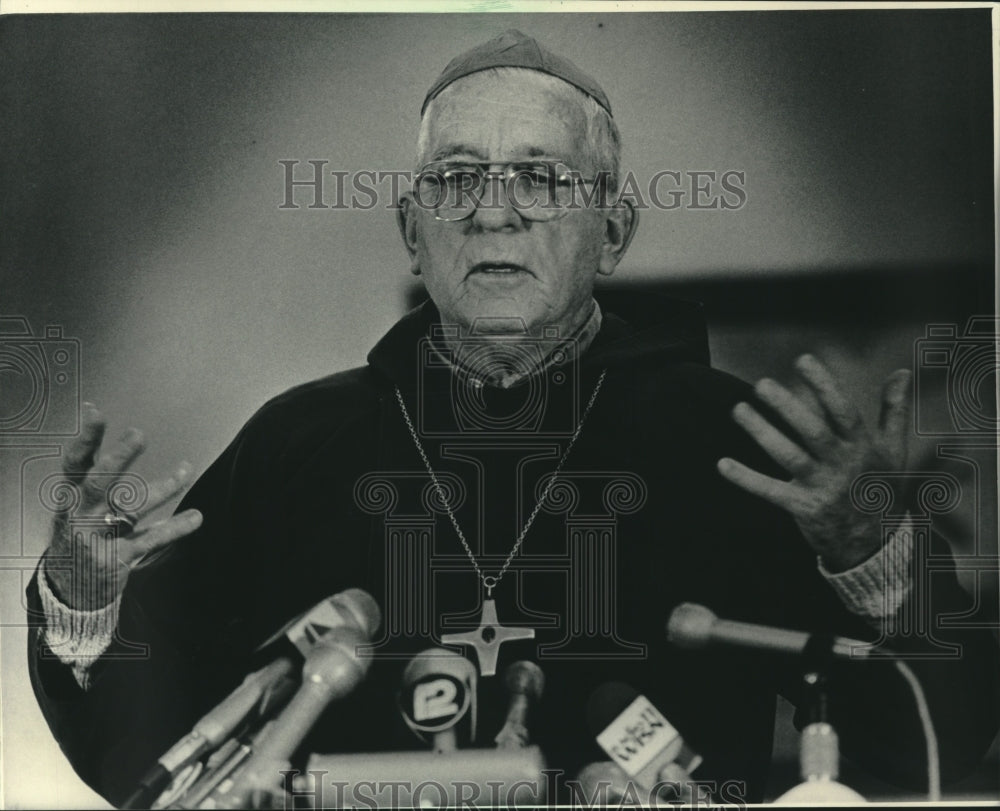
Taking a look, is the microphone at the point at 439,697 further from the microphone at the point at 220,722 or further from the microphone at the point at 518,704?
the microphone at the point at 220,722

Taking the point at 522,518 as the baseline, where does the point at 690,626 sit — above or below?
below

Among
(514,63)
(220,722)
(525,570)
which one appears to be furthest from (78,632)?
(514,63)

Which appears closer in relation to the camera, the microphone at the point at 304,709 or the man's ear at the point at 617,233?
the microphone at the point at 304,709

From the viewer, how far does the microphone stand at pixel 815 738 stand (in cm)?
301

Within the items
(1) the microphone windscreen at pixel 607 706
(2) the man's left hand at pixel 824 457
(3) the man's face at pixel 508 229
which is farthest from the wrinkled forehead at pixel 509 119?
(1) the microphone windscreen at pixel 607 706

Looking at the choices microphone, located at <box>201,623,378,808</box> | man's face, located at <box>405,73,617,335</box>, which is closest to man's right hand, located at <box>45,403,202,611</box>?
microphone, located at <box>201,623,378,808</box>

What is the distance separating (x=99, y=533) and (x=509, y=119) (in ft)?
4.74

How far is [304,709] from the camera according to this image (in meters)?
2.98

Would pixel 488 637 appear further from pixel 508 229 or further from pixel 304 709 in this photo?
pixel 508 229

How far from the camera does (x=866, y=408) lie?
10.1 feet

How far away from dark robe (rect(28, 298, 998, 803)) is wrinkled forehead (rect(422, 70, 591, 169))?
446 millimetres

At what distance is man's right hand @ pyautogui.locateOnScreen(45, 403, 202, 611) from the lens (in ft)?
9.96

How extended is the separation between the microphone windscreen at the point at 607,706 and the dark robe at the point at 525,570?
0.02 metres

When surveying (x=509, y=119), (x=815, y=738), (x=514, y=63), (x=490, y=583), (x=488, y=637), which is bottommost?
(x=815, y=738)
